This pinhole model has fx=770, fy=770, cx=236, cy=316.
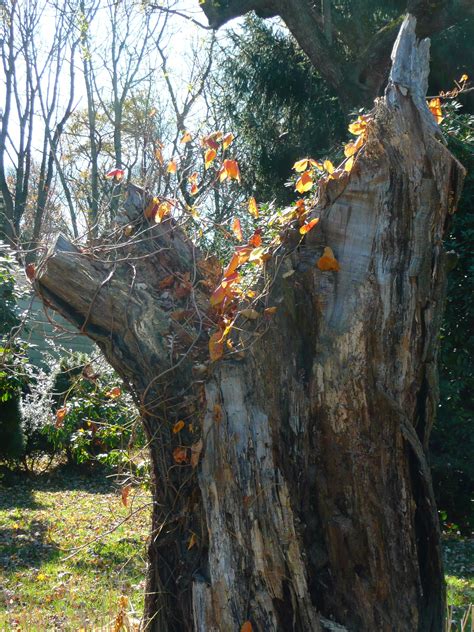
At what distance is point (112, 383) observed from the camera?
8859 mm

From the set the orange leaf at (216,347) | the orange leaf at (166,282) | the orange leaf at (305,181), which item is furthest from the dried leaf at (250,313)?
the orange leaf at (305,181)

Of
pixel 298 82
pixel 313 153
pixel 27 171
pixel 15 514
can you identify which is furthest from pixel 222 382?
pixel 27 171

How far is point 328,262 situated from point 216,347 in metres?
0.62

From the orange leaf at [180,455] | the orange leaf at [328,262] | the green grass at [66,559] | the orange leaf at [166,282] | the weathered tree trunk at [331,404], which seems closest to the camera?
the weathered tree trunk at [331,404]

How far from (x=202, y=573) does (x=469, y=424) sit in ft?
18.9

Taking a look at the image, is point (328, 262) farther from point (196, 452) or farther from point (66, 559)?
point (66, 559)

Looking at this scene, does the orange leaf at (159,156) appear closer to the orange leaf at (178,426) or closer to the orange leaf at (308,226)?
the orange leaf at (308,226)

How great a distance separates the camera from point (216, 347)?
3.37 metres

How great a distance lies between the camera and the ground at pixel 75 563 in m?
5.39

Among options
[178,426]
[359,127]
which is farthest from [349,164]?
[178,426]

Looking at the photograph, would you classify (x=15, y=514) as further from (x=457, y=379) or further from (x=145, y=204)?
(x=145, y=204)

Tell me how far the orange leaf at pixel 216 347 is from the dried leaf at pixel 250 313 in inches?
6.1

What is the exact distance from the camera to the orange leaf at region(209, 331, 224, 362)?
11.0 ft

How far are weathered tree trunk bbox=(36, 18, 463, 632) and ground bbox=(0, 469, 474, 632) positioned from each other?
26.8 inches
